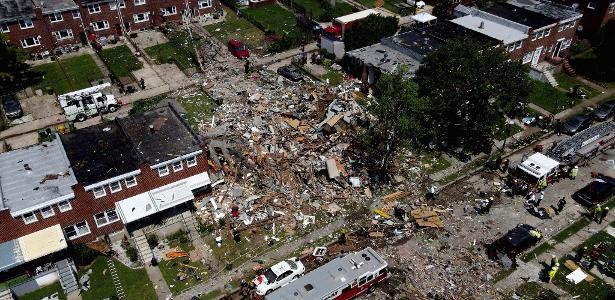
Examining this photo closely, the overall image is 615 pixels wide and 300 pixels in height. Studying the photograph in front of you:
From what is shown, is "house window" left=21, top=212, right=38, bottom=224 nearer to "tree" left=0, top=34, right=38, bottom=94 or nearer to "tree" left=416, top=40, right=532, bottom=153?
"tree" left=0, top=34, right=38, bottom=94

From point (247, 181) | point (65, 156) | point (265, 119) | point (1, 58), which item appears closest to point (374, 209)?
point (247, 181)

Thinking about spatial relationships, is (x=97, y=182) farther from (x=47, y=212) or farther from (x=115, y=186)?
(x=47, y=212)

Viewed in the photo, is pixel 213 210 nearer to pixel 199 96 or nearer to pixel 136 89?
pixel 199 96

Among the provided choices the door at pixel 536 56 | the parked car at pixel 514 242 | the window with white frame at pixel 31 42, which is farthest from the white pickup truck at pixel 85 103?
the door at pixel 536 56

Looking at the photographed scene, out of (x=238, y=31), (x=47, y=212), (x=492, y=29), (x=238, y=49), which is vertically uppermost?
(x=492, y=29)

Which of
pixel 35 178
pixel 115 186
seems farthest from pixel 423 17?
pixel 35 178

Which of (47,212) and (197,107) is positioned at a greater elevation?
(47,212)
